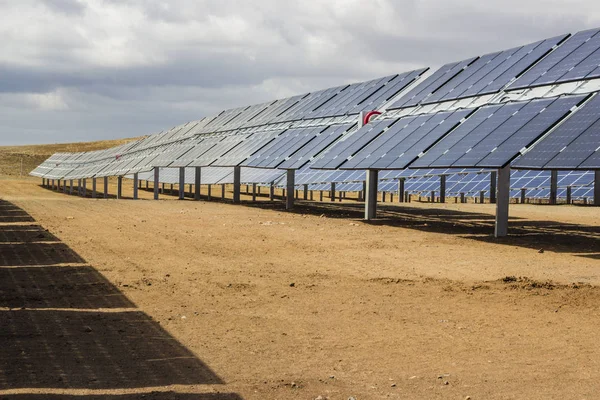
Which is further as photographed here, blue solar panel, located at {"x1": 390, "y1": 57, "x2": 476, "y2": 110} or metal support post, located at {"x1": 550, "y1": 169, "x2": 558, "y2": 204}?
metal support post, located at {"x1": 550, "y1": 169, "x2": 558, "y2": 204}

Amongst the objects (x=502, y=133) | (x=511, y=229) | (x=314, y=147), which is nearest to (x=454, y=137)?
Result: (x=502, y=133)

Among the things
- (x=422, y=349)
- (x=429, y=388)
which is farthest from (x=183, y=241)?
(x=429, y=388)

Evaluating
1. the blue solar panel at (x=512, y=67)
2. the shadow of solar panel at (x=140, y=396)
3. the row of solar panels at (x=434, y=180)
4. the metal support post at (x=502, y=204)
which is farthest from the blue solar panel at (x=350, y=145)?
the shadow of solar panel at (x=140, y=396)

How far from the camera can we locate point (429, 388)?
7902 millimetres

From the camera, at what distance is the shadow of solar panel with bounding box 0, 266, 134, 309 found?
12.1 meters

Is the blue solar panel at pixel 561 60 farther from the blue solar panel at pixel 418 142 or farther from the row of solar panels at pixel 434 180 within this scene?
the row of solar panels at pixel 434 180

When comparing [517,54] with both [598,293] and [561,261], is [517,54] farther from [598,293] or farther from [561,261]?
[598,293]

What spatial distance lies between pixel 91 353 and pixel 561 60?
900 inches

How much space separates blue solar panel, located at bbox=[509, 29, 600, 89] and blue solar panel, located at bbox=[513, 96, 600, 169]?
3.46 metres

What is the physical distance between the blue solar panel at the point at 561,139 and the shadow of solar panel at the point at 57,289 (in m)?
12.3

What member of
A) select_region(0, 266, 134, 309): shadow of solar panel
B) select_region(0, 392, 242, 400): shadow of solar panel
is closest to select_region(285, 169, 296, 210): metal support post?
select_region(0, 266, 134, 309): shadow of solar panel

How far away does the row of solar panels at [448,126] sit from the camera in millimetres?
22000

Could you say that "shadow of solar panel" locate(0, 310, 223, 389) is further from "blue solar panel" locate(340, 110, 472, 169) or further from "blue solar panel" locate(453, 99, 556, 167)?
"blue solar panel" locate(340, 110, 472, 169)

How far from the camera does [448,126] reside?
28203mm
